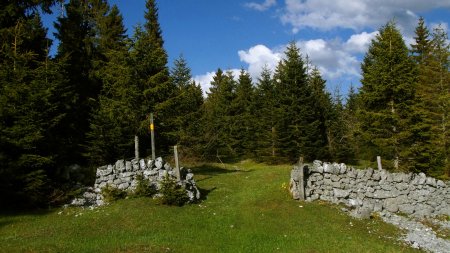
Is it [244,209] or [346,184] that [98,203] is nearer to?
[244,209]

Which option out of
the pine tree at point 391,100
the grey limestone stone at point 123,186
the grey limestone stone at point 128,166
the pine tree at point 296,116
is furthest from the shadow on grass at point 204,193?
the pine tree at point 296,116

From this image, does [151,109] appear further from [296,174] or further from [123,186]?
[296,174]

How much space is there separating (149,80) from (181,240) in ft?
48.1

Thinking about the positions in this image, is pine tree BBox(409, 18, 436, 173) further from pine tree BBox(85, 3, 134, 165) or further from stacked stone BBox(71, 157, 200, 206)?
pine tree BBox(85, 3, 134, 165)

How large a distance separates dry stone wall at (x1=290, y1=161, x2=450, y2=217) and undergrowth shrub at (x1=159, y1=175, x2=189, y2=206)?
6090 millimetres

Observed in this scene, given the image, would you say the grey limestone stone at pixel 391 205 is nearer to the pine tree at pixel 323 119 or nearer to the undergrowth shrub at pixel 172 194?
the undergrowth shrub at pixel 172 194

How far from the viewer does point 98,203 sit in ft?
66.8

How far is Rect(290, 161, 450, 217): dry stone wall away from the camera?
2169 cm

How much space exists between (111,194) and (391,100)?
21957 mm

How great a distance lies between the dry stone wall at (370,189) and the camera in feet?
71.2

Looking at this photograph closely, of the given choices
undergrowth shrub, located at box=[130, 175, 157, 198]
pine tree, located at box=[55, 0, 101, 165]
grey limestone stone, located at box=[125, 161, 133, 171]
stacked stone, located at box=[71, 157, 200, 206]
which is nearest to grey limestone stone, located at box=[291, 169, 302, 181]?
stacked stone, located at box=[71, 157, 200, 206]

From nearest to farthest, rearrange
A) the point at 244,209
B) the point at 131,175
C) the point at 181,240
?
the point at 181,240 → the point at 244,209 → the point at 131,175

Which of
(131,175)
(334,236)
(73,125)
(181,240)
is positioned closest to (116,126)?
(73,125)

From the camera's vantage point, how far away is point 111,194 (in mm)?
20438
